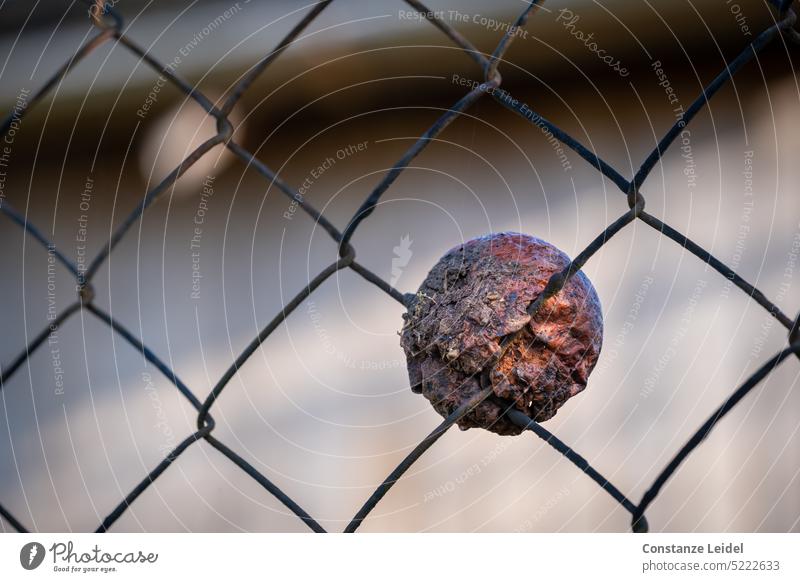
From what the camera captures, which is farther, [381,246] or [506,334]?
[381,246]

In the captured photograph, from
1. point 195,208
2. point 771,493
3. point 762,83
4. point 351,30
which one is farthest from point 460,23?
point 771,493

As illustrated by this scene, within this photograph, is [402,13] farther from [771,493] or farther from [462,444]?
[771,493]

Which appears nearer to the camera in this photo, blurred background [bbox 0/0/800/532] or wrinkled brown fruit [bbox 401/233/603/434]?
wrinkled brown fruit [bbox 401/233/603/434]

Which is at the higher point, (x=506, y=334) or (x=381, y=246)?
(x=381, y=246)

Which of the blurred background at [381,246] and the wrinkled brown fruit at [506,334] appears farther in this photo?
the blurred background at [381,246]

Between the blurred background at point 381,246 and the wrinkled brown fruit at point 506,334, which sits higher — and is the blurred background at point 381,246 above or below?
above
